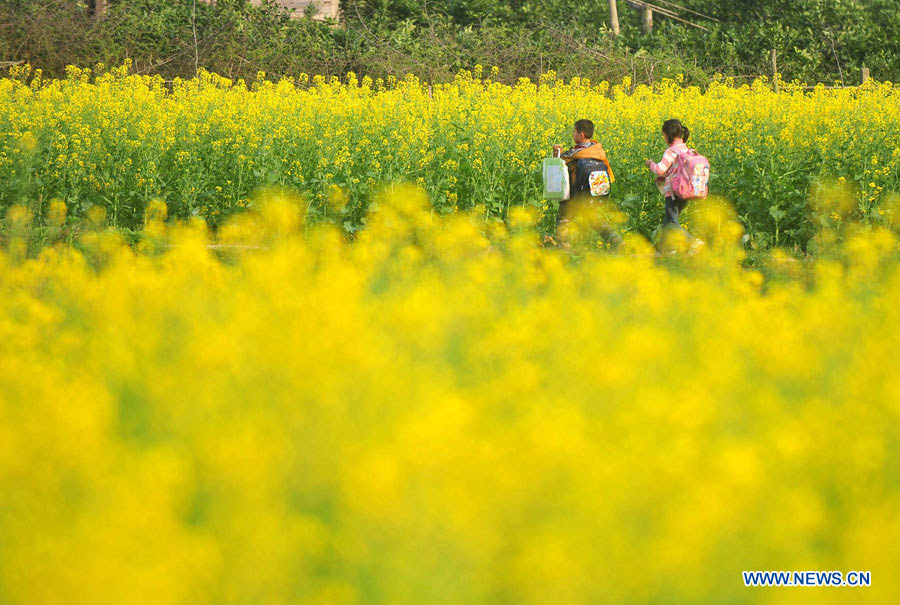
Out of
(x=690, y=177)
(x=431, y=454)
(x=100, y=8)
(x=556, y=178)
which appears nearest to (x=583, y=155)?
(x=556, y=178)

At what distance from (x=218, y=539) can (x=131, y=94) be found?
11.2 metres

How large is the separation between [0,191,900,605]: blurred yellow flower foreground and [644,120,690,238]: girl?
194 inches

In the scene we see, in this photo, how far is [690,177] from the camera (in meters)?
8.12

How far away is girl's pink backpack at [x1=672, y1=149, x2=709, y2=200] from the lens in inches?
320

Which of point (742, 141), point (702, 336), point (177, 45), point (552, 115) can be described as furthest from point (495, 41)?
point (702, 336)

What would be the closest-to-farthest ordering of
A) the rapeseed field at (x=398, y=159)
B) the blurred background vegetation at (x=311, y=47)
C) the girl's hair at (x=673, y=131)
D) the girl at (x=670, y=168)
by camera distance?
1. the girl at (x=670, y=168)
2. the girl's hair at (x=673, y=131)
3. the rapeseed field at (x=398, y=159)
4. the blurred background vegetation at (x=311, y=47)

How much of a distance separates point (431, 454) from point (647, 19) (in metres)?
23.7

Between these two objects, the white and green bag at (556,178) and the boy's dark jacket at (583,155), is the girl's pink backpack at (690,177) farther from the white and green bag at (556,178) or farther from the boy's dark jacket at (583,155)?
the white and green bag at (556,178)

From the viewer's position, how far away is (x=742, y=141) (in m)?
9.43

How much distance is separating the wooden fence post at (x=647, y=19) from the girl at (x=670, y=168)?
49.9 feet

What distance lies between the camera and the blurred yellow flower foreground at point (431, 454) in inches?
66.2

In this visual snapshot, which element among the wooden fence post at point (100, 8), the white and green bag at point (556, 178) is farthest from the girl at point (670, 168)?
the wooden fence post at point (100, 8)

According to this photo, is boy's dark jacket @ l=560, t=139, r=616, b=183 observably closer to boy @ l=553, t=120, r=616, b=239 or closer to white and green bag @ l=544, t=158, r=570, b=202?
boy @ l=553, t=120, r=616, b=239

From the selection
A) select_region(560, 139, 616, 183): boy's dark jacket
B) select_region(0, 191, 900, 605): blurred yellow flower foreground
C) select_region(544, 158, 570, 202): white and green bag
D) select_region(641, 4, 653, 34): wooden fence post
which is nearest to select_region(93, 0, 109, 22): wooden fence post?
select_region(641, 4, 653, 34): wooden fence post
